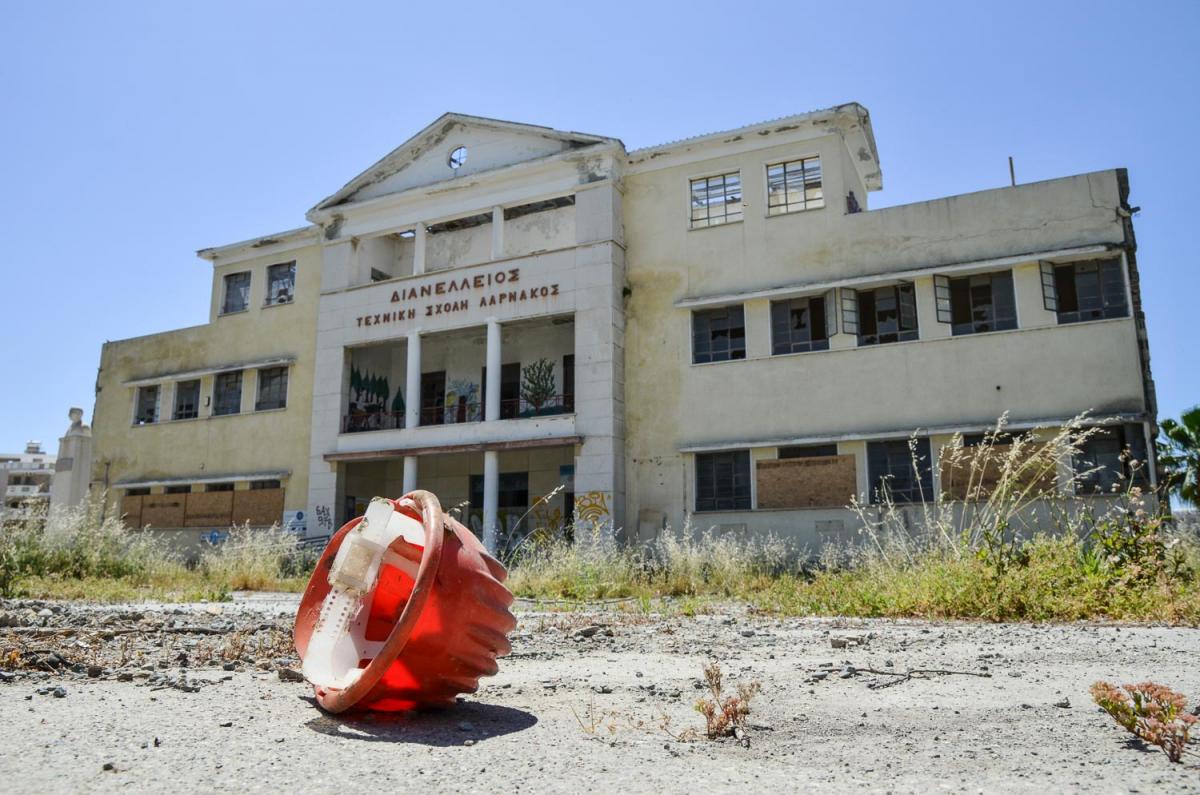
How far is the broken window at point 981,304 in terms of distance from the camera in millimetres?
18406

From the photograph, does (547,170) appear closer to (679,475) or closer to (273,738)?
(679,475)

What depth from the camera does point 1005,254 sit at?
1834 centimetres

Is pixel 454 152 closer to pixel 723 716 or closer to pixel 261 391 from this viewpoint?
Result: pixel 261 391

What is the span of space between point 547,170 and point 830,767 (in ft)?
70.3

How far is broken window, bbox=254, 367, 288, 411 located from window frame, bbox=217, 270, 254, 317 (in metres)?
2.41

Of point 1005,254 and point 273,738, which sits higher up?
point 1005,254

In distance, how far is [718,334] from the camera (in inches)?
832

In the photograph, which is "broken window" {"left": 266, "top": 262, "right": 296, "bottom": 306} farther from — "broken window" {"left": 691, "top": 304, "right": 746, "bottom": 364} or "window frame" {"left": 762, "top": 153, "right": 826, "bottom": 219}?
"window frame" {"left": 762, "top": 153, "right": 826, "bottom": 219}

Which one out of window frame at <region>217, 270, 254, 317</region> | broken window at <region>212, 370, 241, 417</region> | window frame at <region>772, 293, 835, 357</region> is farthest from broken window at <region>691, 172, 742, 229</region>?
broken window at <region>212, 370, 241, 417</region>

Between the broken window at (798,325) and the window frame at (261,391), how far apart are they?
14.5m

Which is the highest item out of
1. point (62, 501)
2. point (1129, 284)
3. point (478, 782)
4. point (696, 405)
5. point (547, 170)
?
point (547, 170)

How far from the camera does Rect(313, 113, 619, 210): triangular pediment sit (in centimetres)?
2331

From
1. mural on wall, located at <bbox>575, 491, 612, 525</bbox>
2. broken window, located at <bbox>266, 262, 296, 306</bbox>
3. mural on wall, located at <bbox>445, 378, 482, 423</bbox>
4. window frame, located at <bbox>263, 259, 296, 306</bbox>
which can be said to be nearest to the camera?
mural on wall, located at <bbox>575, 491, 612, 525</bbox>

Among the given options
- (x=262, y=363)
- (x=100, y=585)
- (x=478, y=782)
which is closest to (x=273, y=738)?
(x=478, y=782)
